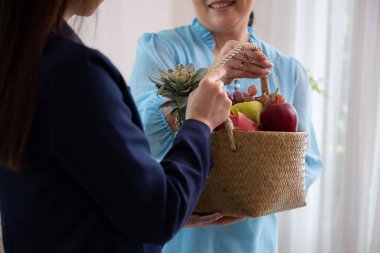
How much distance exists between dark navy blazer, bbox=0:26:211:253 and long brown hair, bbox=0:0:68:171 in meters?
0.02

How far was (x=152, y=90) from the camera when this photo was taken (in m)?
1.28

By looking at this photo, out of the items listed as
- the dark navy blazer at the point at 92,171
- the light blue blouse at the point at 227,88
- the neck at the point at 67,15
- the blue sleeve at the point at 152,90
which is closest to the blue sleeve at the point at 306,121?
the light blue blouse at the point at 227,88

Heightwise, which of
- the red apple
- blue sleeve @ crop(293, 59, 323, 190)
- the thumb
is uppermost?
the thumb

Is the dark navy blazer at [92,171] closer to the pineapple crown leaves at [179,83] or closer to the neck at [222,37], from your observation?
the pineapple crown leaves at [179,83]

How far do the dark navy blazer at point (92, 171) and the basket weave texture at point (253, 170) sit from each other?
0.14 metres

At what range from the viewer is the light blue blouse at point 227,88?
119cm

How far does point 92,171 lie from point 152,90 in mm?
631

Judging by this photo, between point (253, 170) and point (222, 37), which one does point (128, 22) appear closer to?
point (222, 37)

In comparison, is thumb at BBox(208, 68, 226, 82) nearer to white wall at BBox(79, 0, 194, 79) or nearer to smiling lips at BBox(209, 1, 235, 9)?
smiling lips at BBox(209, 1, 235, 9)

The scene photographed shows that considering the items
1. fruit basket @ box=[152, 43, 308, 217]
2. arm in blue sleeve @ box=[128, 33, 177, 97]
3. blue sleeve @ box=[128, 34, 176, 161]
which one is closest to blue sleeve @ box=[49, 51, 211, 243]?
fruit basket @ box=[152, 43, 308, 217]

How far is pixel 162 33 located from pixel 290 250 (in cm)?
164

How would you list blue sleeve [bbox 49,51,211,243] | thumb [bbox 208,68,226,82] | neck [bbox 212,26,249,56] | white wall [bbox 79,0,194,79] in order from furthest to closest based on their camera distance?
white wall [bbox 79,0,194,79] < neck [bbox 212,26,249,56] < thumb [bbox 208,68,226,82] < blue sleeve [bbox 49,51,211,243]

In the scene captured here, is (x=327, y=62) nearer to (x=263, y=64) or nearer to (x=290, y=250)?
(x=290, y=250)

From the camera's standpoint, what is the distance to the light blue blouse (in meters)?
1.19
